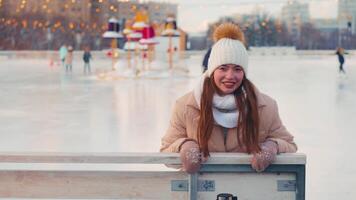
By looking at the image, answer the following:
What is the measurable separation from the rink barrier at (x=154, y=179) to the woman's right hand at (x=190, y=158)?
0.05 metres

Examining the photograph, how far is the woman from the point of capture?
2.38 meters

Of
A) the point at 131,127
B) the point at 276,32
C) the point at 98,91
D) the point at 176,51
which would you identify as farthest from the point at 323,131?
the point at 276,32

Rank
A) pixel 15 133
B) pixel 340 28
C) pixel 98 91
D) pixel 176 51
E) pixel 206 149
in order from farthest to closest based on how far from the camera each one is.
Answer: pixel 340 28
pixel 176 51
pixel 98 91
pixel 15 133
pixel 206 149

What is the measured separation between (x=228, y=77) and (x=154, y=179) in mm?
501

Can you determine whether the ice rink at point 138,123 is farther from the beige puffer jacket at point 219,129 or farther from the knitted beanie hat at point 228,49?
the knitted beanie hat at point 228,49

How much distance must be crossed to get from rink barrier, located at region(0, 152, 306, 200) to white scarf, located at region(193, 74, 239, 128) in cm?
13

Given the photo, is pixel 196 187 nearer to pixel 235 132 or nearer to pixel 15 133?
pixel 235 132

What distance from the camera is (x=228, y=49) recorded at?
245 cm

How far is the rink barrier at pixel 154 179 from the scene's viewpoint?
236 cm

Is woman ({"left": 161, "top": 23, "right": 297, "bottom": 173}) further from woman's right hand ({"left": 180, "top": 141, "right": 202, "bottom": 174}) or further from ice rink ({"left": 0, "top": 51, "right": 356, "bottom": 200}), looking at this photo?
ice rink ({"left": 0, "top": 51, "right": 356, "bottom": 200})

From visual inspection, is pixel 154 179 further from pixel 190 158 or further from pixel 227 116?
pixel 227 116

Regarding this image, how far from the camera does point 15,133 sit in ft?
25.7

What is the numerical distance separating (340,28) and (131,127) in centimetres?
6240

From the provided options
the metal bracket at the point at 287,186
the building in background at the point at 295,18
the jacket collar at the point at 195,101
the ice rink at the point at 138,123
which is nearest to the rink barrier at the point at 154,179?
the metal bracket at the point at 287,186
